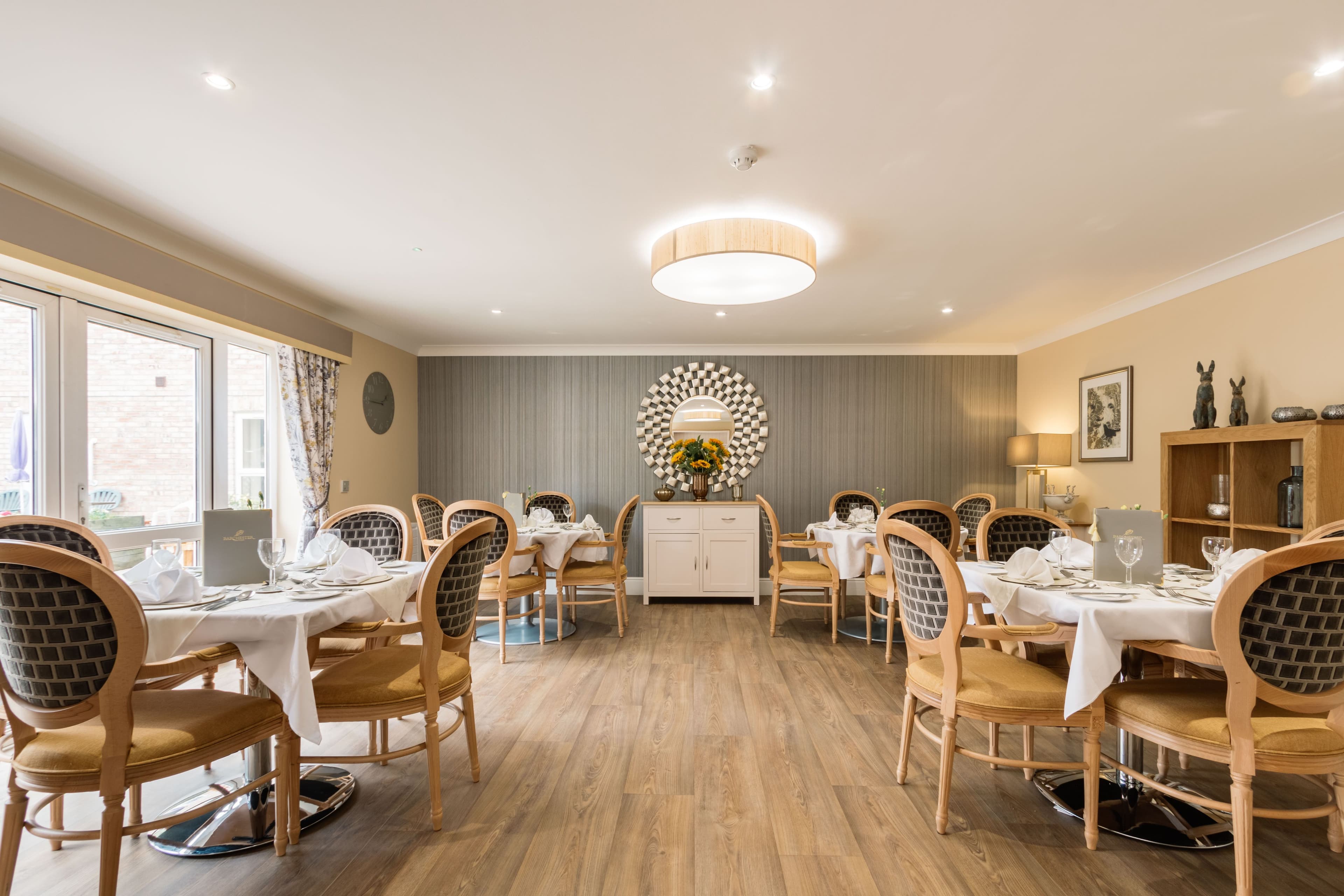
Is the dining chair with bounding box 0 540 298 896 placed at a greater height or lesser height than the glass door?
lesser

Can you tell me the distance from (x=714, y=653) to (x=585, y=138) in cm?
321

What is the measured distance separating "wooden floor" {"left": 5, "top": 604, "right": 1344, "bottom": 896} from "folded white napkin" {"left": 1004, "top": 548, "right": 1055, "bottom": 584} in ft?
2.69

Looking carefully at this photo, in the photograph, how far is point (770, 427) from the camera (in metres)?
6.63

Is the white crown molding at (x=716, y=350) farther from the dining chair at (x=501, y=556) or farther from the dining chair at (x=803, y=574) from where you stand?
the dining chair at (x=501, y=556)

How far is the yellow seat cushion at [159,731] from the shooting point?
1.66m

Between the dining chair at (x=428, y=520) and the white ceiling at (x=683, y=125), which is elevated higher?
the white ceiling at (x=683, y=125)

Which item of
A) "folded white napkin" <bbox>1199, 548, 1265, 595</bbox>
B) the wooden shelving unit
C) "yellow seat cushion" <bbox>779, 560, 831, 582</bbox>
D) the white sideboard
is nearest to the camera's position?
"folded white napkin" <bbox>1199, 548, 1265, 595</bbox>

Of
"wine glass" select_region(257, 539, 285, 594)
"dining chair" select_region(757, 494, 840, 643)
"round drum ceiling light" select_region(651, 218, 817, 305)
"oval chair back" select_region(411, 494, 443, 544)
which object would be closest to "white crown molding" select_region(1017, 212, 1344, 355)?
"round drum ceiling light" select_region(651, 218, 817, 305)

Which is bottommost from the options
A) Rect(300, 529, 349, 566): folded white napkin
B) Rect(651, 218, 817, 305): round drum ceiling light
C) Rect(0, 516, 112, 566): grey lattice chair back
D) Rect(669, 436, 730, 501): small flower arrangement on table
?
Rect(300, 529, 349, 566): folded white napkin

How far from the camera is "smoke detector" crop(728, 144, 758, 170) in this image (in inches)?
99.3

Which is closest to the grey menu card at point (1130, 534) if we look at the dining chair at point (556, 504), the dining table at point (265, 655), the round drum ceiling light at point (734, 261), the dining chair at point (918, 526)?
the dining chair at point (918, 526)

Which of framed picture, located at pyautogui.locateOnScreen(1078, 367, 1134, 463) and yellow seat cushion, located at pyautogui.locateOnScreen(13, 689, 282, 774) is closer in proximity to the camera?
yellow seat cushion, located at pyautogui.locateOnScreen(13, 689, 282, 774)

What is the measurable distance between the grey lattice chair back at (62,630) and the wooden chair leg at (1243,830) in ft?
9.64

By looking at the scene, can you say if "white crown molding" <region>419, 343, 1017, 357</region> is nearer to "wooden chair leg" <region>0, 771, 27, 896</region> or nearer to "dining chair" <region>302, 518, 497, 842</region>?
"dining chair" <region>302, 518, 497, 842</region>
